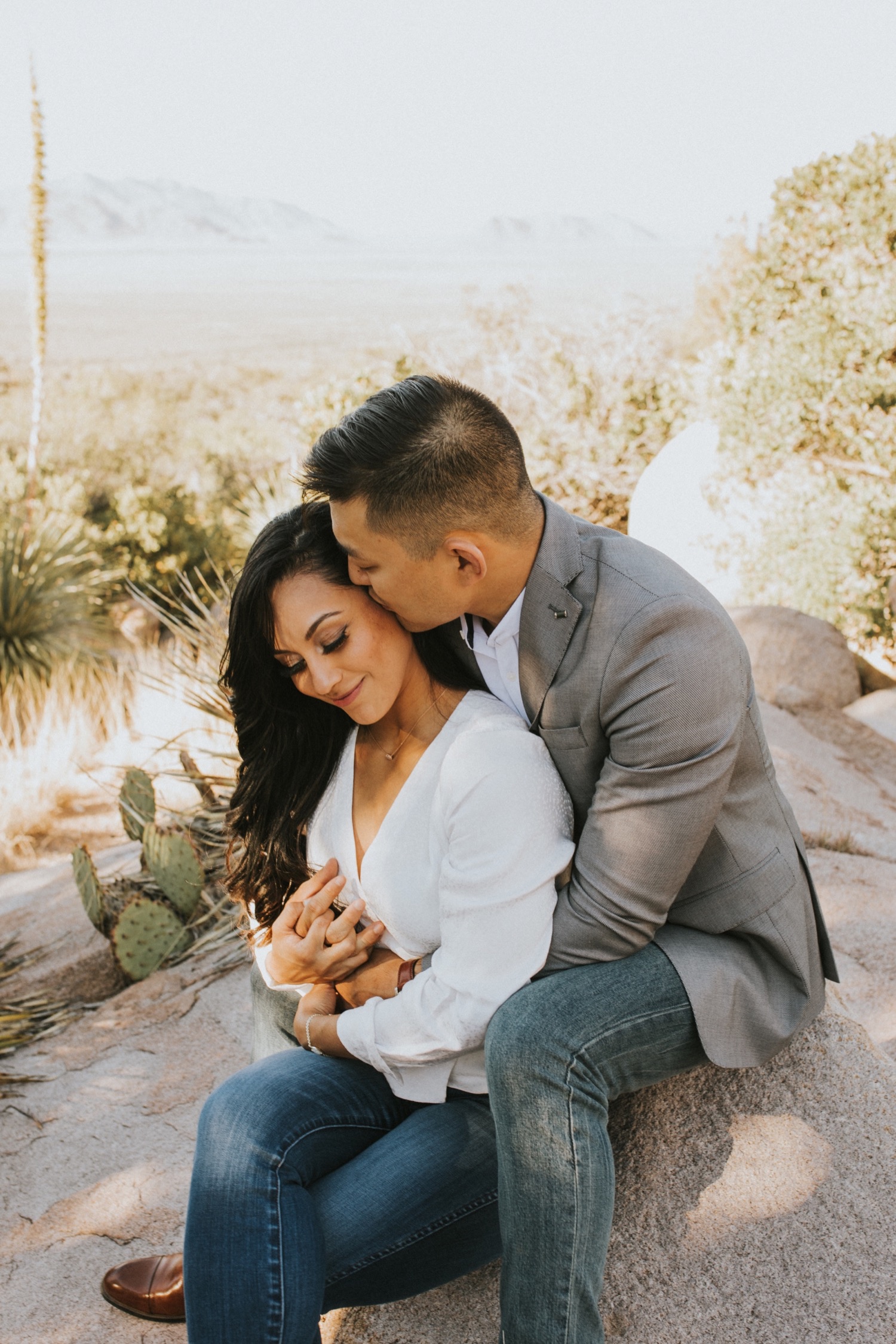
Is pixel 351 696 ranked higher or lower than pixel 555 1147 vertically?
higher

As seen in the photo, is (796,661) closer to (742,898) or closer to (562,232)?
(742,898)

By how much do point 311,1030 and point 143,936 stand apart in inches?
80.8

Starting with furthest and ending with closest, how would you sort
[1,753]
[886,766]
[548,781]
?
1. [1,753]
2. [886,766]
3. [548,781]

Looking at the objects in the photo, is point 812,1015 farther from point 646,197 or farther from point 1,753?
point 646,197

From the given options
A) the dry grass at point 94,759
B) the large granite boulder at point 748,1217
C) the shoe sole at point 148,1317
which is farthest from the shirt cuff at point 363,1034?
the dry grass at point 94,759

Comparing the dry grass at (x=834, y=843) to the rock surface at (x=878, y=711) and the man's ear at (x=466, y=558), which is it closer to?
the rock surface at (x=878, y=711)

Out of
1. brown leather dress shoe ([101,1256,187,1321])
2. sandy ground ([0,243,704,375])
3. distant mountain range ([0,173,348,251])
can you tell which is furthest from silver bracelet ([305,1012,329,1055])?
distant mountain range ([0,173,348,251])

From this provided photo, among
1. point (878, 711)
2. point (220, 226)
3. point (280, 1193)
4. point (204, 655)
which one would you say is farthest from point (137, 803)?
point (220, 226)

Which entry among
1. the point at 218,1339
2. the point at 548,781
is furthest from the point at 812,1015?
the point at 218,1339

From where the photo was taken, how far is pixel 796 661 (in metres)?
6.60

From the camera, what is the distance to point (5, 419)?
27.2 meters

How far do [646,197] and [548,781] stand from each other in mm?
123395

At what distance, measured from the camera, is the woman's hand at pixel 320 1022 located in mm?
2111

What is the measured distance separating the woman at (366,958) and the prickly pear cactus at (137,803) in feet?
7.03
